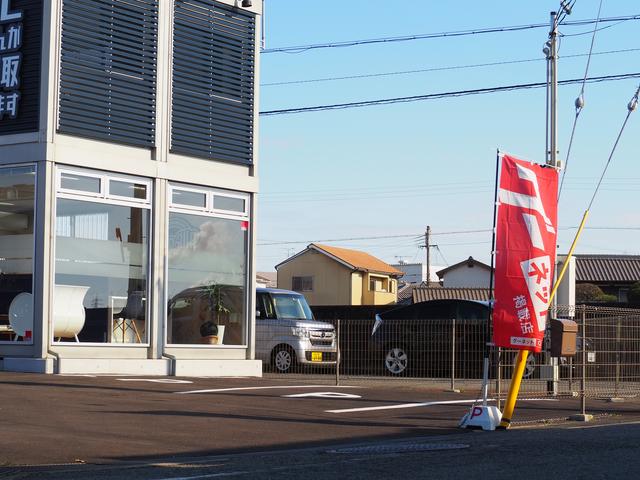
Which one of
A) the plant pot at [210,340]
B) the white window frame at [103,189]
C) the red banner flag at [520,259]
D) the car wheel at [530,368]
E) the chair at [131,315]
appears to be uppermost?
the white window frame at [103,189]

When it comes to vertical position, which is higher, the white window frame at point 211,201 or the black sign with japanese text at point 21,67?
Answer: the black sign with japanese text at point 21,67

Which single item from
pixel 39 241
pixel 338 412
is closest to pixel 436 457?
pixel 338 412

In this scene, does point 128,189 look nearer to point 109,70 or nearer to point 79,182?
point 79,182

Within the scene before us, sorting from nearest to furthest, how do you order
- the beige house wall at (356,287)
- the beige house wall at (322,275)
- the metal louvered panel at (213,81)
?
the metal louvered panel at (213,81), the beige house wall at (356,287), the beige house wall at (322,275)

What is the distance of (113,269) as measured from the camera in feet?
60.1

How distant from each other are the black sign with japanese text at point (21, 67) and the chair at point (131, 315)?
131 inches

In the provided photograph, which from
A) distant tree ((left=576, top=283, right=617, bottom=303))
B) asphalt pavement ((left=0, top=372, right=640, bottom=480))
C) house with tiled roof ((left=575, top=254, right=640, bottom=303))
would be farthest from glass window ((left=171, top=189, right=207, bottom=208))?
house with tiled roof ((left=575, top=254, right=640, bottom=303))

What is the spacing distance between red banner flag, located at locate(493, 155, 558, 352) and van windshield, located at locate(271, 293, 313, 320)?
11.9 metres

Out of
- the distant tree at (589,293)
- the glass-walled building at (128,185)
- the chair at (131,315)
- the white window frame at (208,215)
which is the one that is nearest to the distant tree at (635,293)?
the distant tree at (589,293)

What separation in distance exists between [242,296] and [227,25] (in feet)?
16.6

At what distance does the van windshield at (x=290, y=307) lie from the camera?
23.7m

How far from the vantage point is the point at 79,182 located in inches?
695

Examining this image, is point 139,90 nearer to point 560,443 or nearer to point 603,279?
point 560,443

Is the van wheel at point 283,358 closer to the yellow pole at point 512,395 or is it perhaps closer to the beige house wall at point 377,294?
the yellow pole at point 512,395
